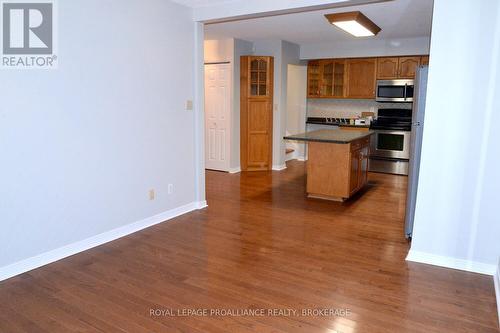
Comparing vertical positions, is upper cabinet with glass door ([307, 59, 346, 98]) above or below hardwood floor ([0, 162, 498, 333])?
above

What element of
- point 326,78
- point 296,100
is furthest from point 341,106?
point 296,100

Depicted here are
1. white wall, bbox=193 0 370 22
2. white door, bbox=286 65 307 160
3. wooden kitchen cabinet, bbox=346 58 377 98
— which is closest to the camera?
white wall, bbox=193 0 370 22

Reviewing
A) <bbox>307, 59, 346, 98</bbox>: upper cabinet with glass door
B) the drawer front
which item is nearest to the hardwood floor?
the drawer front

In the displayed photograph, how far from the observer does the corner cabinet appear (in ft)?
22.9

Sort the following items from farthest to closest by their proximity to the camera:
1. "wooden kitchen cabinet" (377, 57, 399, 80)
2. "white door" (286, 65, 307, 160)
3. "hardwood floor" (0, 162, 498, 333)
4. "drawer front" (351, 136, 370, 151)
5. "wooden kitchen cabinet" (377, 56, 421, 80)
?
"white door" (286, 65, 307, 160) < "wooden kitchen cabinet" (377, 57, 399, 80) < "wooden kitchen cabinet" (377, 56, 421, 80) < "drawer front" (351, 136, 370, 151) < "hardwood floor" (0, 162, 498, 333)

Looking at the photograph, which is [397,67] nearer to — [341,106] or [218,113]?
[341,106]

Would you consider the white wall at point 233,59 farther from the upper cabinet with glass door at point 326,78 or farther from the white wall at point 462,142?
the white wall at point 462,142

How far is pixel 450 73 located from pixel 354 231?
183 cm

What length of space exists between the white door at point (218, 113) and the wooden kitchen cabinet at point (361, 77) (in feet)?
8.05

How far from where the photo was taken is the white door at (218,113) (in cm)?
691

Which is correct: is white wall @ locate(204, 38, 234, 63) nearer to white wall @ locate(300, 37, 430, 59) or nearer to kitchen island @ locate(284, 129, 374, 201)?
white wall @ locate(300, 37, 430, 59)

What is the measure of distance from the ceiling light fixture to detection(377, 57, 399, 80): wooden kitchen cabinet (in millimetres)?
1888

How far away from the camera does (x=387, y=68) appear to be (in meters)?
7.11

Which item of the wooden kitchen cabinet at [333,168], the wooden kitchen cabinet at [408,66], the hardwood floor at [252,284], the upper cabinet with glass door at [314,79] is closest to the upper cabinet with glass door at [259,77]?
the upper cabinet with glass door at [314,79]
